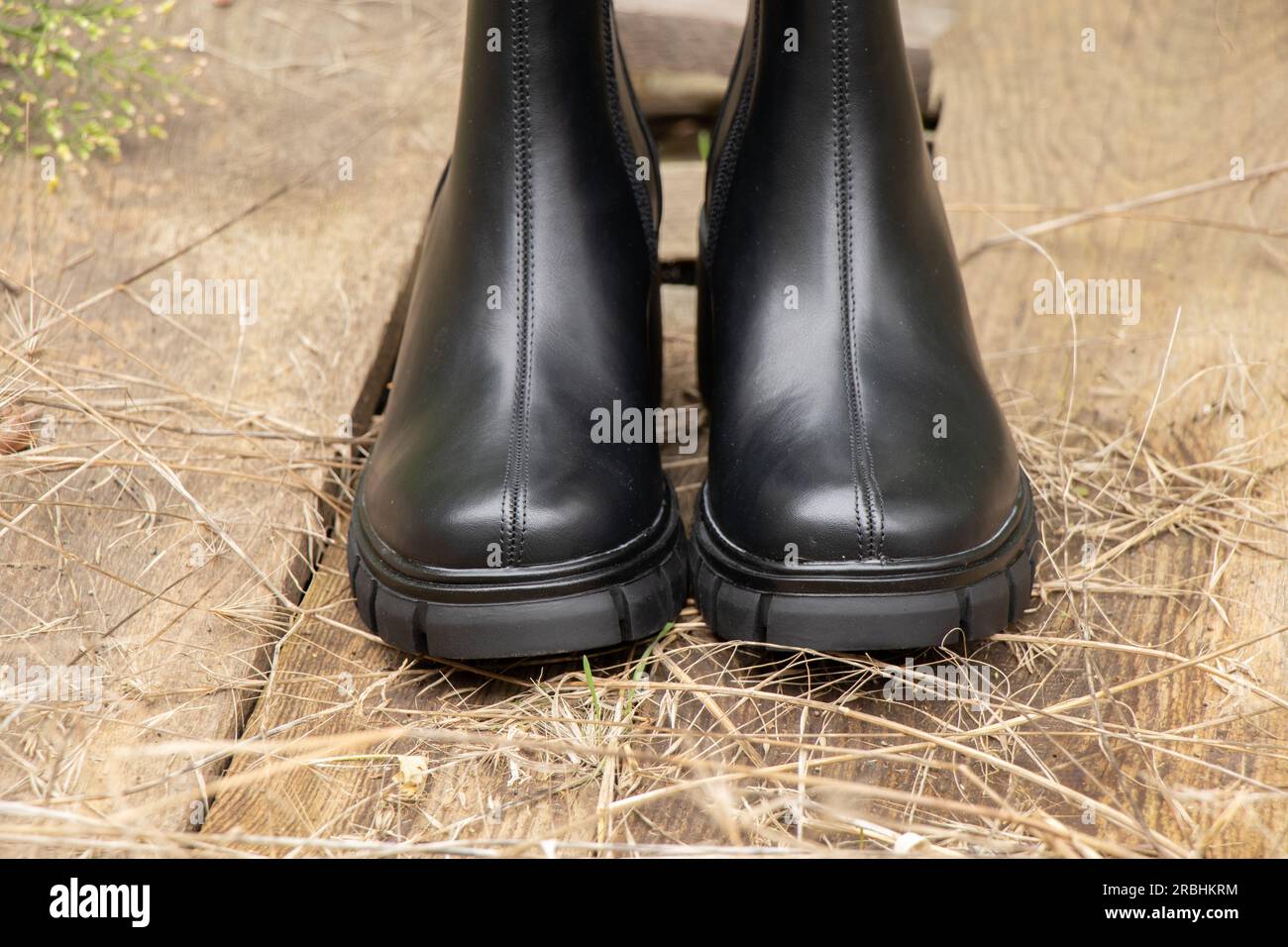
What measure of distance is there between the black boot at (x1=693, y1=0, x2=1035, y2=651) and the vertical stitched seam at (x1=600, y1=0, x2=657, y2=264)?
0.08m

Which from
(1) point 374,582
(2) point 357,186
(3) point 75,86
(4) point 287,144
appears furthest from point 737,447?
(3) point 75,86

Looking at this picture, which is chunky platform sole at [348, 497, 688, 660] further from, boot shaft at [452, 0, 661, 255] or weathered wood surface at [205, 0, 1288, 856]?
boot shaft at [452, 0, 661, 255]

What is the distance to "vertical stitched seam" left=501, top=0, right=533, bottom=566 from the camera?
875 millimetres

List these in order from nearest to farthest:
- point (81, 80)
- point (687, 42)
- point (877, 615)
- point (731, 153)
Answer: point (877, 615) → point (731, 153) → point (81, 80) → point (687, 42)

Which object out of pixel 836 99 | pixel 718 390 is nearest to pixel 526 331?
pixel 718 390

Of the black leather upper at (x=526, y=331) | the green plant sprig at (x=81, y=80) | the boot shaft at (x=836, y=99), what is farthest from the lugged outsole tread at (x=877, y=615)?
the green plant sprig at (x=81, y=80)

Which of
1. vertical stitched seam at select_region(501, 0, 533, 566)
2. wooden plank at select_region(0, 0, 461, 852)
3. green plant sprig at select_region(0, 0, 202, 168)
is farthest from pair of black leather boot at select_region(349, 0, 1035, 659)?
green plant sprig at select_region(0, 0, 202, 168)

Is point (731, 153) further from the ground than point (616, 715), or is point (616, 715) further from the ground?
point (731, 153)

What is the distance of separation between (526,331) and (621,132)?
0.73ft

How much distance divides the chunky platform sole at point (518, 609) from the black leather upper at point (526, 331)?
2cm

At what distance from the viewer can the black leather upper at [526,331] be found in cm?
89

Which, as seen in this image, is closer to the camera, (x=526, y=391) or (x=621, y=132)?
(x=526, y=391)

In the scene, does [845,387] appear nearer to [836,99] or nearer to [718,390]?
[718,390]

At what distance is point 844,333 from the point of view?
94 cm
